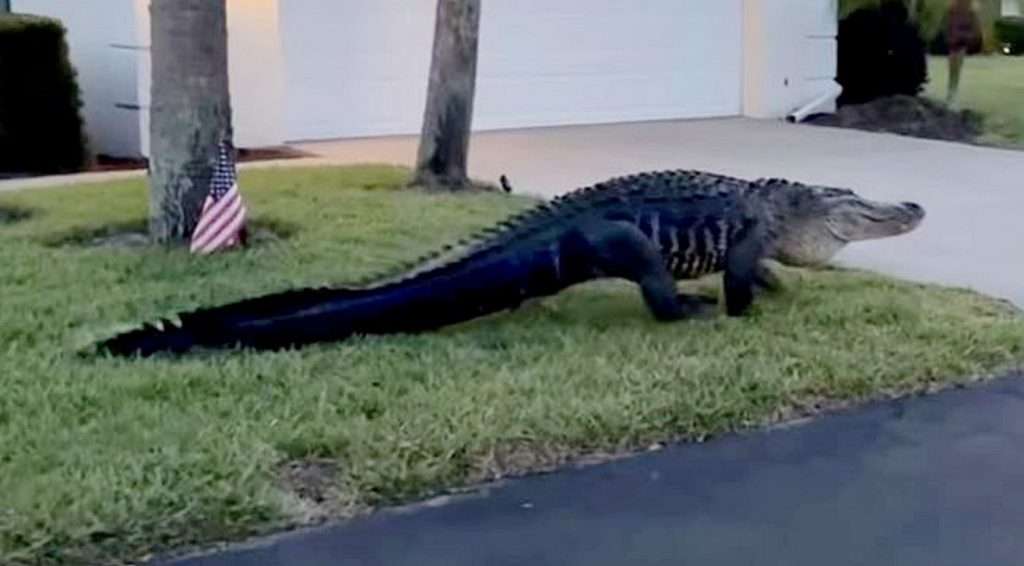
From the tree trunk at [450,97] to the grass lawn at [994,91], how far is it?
5.73 meters

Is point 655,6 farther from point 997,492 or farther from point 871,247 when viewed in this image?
point 997,492

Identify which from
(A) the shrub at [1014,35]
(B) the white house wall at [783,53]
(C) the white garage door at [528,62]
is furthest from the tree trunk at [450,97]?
(A) the shrub at [1014,35]

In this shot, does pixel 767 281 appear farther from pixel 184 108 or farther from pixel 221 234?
pixel 184 108

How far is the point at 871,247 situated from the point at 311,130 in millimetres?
6669

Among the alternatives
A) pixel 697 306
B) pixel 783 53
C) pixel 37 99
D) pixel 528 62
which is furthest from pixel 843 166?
pixel 37 99

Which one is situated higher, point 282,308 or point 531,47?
point 531,47

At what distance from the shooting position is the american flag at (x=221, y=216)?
830 cm

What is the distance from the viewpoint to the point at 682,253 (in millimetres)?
6621

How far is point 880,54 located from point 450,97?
764 cm

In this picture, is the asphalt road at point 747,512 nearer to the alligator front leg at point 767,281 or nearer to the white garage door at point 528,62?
the alligator front leg at point 767,281

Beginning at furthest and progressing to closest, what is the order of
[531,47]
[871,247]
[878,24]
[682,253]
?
[878,24] < [531,47] < [871,247] < [682,253]

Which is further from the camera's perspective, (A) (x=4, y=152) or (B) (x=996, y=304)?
(A) (x=4, y=152)

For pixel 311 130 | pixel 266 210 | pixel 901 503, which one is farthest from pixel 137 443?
pixel 311 130

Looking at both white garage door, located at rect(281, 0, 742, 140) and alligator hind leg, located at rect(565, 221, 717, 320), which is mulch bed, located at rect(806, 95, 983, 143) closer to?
white garage door, located at rect(281, 0, 742, 140)
